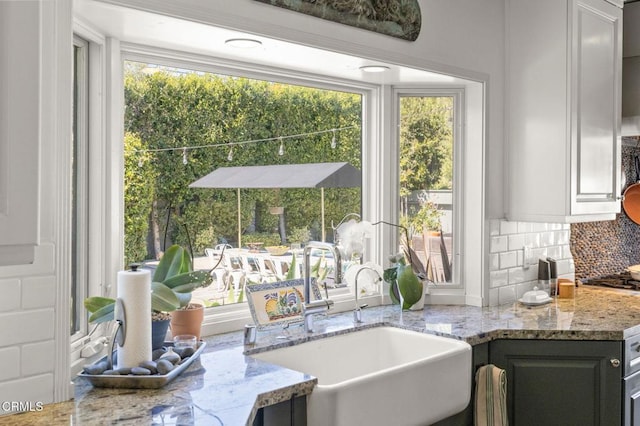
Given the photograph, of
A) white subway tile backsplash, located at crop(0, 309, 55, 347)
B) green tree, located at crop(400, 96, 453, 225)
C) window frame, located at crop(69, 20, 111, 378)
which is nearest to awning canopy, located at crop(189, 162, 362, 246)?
green tree, located at crop(400, 96, 453, 225)

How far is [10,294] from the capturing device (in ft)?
5.27

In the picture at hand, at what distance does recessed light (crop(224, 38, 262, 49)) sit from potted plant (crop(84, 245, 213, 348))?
763 mm

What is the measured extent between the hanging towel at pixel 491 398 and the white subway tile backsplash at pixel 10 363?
1.69m

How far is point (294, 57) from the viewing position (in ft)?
8.26

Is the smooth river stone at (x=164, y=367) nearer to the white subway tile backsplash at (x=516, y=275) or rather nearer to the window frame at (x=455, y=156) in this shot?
the window frame at (x=455, y=156)

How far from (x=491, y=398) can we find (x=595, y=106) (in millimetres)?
Result: 1608

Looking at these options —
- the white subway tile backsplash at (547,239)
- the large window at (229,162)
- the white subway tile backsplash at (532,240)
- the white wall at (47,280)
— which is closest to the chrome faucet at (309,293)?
the large window at (229,162)

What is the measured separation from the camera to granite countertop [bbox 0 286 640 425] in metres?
1.59

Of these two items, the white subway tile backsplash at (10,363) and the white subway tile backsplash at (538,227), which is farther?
the white subway tile backsplash at (538,227)

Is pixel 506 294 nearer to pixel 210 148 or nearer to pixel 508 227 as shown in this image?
pixel 508 227

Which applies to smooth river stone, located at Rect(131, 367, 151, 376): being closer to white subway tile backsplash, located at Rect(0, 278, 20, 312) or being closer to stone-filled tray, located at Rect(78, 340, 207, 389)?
stone-filled tray, located at Rect(78, 340, 207, 389)

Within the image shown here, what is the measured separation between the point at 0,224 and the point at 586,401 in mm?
2346

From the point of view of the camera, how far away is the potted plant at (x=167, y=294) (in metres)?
1.90

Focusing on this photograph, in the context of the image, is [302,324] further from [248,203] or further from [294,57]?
[294,57]
